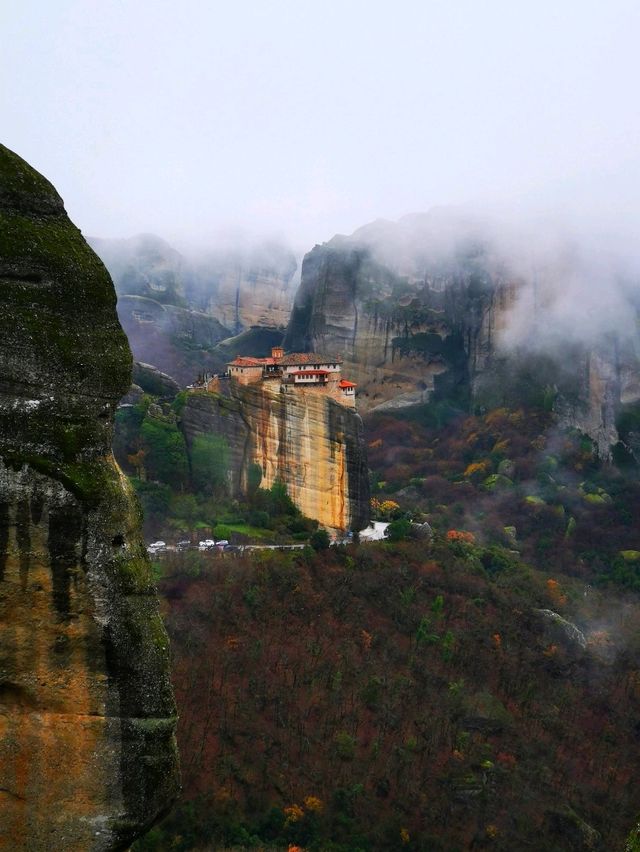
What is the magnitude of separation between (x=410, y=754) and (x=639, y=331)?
186ft

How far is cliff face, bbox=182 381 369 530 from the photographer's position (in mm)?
40094

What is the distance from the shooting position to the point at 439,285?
277 ft

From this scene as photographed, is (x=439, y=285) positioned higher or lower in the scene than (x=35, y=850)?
higher

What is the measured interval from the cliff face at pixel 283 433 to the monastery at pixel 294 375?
327mm

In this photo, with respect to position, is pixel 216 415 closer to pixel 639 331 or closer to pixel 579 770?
pixel 579 770

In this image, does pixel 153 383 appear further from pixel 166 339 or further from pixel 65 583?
pixel 65 583

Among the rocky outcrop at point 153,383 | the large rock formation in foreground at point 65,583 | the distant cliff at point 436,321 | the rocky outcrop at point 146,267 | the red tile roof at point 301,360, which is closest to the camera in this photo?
the large rock formation in foreground at point 65,583

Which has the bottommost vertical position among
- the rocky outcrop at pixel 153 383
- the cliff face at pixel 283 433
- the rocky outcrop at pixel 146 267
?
the cliff face at pixel 283 433

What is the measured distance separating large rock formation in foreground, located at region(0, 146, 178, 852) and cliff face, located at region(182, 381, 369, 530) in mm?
33300

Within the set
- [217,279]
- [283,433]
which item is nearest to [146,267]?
[217,279]

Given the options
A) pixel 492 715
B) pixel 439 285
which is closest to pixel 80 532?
pixel 492 715

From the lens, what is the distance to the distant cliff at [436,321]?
252 feet

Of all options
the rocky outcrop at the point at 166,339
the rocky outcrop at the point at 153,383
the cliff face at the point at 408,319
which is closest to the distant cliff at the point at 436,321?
the cliff face at the point at 408,319

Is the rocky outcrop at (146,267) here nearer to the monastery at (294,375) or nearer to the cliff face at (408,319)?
Result: the cliff face at (408,319)
